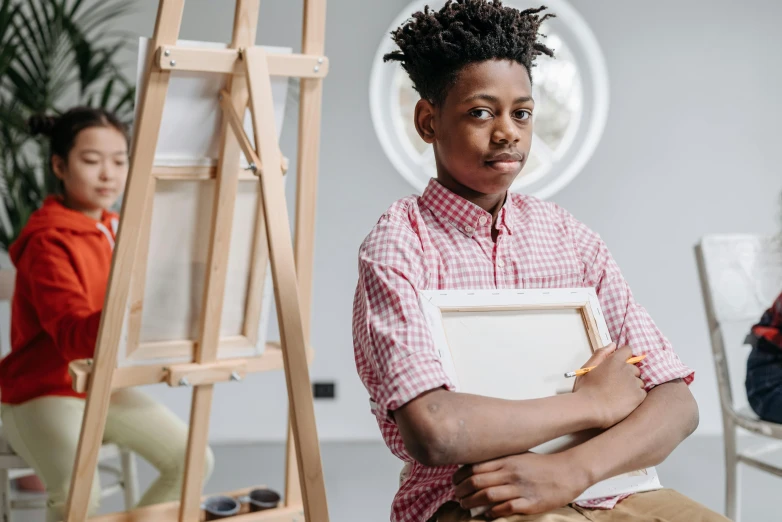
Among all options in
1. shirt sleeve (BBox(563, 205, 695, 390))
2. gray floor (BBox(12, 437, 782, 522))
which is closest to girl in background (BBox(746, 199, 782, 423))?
gray floor (BBox(12, 437, 782, 522))

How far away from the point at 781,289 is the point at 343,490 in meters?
1.69

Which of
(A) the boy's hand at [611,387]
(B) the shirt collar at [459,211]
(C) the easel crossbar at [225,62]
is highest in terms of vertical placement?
(C) the easel crossbar at [225,62]

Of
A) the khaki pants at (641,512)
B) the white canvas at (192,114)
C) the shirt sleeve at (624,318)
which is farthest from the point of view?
the white canvas at (192,114)

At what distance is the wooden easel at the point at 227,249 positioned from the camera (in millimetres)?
1538

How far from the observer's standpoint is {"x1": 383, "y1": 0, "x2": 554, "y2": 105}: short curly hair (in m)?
1.27

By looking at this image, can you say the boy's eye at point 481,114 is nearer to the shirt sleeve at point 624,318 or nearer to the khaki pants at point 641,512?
the shirt sleeve at point 624,318

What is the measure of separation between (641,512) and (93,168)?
5.53 feet

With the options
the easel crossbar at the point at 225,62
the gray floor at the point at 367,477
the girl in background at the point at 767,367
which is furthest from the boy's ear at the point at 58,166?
the girl in background at the point at 767,367

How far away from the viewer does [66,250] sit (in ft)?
7.04

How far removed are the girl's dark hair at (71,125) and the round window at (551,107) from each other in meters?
1.61

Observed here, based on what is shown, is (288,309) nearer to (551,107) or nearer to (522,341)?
(522,341)

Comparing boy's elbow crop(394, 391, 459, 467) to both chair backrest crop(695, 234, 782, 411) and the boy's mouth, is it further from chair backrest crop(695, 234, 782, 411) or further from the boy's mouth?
chair backrest crop(695, 234, 782, 411)

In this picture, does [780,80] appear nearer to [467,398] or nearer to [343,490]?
[343,490]

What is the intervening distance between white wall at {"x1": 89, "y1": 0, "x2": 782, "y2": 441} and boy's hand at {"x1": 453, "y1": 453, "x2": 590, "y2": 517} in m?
2.64
